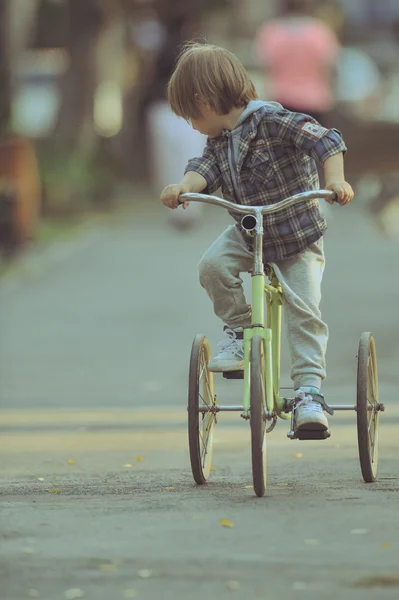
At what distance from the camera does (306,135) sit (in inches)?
243

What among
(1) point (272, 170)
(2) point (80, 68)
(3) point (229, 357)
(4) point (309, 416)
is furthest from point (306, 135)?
(2) point (80, 68)

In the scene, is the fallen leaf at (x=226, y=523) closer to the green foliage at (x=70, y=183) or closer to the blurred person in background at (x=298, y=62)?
the blurred person in background at (x=298, y=62)

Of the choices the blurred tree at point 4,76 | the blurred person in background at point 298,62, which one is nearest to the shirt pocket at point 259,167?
the blurred person in background at point 298,62

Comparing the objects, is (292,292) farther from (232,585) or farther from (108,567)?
(232,585)

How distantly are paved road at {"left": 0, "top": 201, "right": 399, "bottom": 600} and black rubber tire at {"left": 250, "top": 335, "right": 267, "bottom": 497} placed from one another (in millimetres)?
135

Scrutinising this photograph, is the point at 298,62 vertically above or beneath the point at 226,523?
above

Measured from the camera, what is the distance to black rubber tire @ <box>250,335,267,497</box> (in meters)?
5.84

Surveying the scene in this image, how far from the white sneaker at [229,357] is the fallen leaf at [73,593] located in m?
1.77

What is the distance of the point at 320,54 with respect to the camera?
1371 cm

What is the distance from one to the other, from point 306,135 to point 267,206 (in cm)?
31

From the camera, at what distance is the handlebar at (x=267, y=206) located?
5.96 meters

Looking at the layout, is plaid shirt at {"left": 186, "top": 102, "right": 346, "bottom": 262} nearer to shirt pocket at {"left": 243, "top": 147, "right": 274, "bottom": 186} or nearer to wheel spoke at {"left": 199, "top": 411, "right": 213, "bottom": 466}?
shirt pocket at {"left": 243, "top": 147, "right": 274, "bottom": 186}

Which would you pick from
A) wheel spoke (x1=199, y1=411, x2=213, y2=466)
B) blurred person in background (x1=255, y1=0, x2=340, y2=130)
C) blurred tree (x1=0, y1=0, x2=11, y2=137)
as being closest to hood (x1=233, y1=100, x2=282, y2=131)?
wheel spoke (x1=199, y1=411, x2=213, y2=466)

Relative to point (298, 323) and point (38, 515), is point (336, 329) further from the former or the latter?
point (38, 515)
